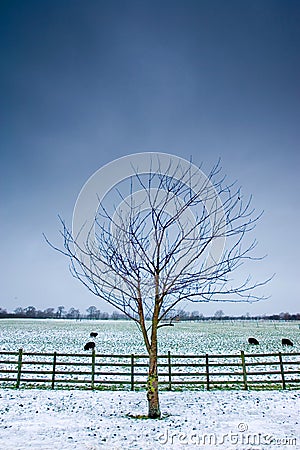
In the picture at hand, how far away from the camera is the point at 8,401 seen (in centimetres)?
862

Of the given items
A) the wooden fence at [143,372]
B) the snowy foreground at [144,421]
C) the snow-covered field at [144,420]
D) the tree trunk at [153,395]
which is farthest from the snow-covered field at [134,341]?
the tree trunk at [153,395]

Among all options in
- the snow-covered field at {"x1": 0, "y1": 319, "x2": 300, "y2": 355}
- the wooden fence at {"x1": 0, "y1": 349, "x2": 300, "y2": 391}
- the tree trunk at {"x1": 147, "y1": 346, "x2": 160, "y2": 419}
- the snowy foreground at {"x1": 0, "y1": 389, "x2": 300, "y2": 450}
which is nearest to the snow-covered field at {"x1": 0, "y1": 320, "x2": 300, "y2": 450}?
the snowy foreground at {"x1": 0, "y1": 389, "x2": 300, "y2": 450}

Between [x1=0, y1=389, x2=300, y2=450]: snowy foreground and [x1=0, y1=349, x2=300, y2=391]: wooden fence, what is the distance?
736 millimetres

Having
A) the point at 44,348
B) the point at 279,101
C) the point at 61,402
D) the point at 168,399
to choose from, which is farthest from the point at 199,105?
the point at 44,348

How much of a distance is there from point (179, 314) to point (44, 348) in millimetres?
15362

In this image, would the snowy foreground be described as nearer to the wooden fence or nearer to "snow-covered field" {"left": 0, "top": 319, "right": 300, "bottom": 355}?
A: the wooden fence

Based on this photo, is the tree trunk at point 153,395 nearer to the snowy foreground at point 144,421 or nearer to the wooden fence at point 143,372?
the snowy foreground at point 144,421

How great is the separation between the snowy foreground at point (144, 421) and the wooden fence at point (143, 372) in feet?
2.41

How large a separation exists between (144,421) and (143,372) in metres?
7.75

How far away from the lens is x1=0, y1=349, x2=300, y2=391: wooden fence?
10.6m

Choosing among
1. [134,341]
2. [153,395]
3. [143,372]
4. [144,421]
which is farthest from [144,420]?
[134,341]

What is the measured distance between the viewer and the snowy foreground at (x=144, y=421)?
576 cm

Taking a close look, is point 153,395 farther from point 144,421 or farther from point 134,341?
point 134,341

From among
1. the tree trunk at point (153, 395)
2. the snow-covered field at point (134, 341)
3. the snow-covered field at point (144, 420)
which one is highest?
the tree trunk at point (153, 395)
